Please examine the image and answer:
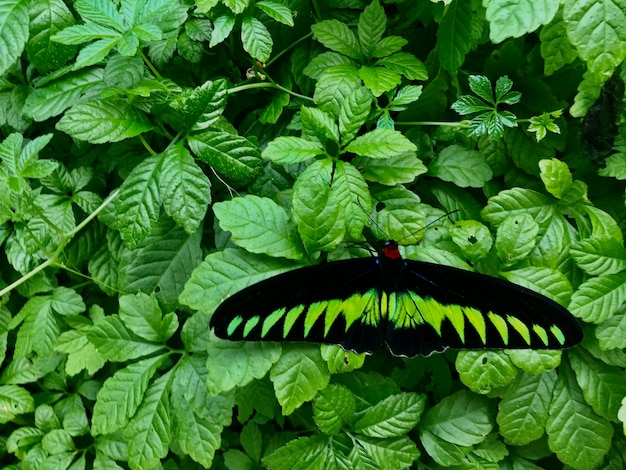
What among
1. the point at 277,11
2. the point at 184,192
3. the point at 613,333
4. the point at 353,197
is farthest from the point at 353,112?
the point at 613,333

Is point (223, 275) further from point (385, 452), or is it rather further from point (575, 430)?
point (575, 430)

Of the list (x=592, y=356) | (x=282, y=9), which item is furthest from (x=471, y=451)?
(x=282, y=9)

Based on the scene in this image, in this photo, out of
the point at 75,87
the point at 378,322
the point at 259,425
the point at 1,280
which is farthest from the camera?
the point at 1,280

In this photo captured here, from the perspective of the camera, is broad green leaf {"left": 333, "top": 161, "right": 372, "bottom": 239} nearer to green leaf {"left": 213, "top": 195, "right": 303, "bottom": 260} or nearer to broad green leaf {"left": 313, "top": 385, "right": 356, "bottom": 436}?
green leaf {"left": 213, "top": 195, "right": 303, "bottom": 260}

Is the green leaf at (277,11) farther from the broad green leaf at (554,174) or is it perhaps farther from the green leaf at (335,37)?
the broad green leaf at (554,174)

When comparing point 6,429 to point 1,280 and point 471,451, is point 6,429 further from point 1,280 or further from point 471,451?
point 471,451

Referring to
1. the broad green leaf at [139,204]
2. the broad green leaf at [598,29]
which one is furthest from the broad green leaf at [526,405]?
the broad green leaf at [139,204]
